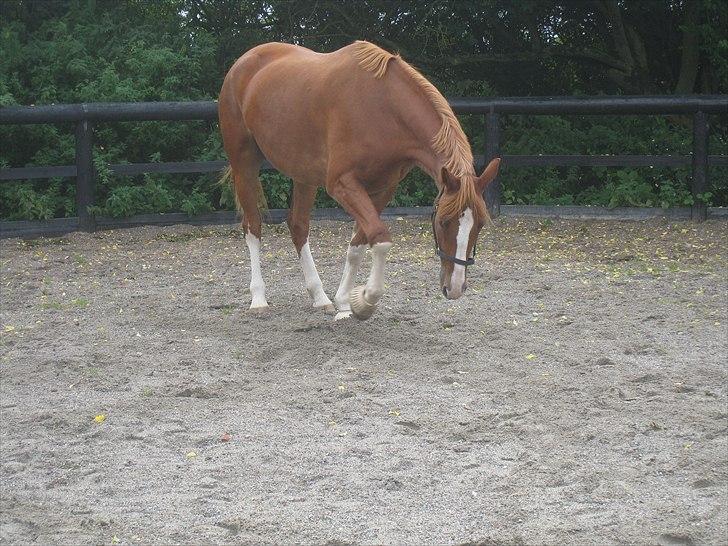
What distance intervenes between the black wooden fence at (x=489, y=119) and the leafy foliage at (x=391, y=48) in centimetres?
21

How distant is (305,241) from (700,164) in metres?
5.65

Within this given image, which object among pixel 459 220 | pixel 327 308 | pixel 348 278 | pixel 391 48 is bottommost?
pixel 327 308

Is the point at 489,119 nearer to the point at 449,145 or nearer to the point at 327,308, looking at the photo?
the point at 327,308

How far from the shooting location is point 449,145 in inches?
214

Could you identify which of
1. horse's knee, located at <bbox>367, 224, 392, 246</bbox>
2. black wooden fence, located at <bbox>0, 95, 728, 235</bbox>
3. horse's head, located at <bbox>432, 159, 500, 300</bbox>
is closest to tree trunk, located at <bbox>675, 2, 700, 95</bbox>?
black wooden fence, located at <bbox>0, 95, 728, 235</bbox>

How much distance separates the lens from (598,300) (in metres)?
6.96

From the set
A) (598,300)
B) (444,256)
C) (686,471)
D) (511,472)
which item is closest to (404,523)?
(511,472)

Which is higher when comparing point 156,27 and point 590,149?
point 156,27

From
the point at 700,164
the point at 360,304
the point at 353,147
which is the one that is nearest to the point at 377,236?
the point at 360,304

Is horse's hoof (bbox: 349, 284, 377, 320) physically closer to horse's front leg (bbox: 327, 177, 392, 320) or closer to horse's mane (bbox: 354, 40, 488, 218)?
horse's front leg (bbox: 327, 177, 392, 320)

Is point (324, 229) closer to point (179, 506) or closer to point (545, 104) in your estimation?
point (545, 104)

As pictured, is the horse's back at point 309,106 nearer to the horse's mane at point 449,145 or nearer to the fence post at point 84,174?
the horse's mane at point 449,145

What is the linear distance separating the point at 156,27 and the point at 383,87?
7.32 m

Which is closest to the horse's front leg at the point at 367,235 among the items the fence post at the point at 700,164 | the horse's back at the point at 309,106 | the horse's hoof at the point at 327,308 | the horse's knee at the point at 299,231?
the horse's back at the point at 309,106
